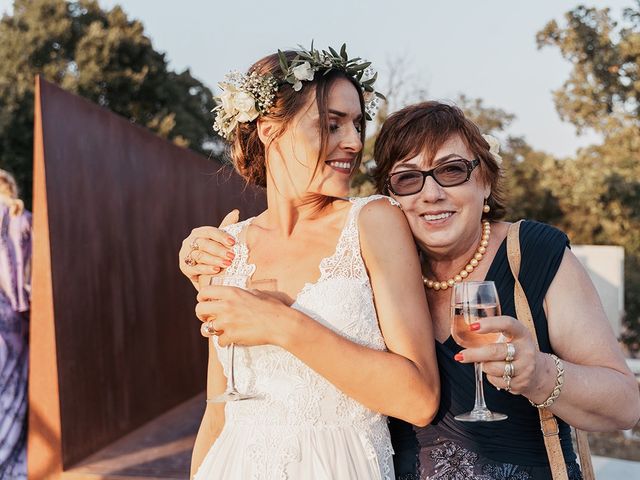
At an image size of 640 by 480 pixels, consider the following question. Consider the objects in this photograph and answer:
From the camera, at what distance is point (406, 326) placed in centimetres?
202

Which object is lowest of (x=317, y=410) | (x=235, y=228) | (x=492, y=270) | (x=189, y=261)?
(x=317, y=410)

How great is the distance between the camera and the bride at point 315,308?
6.44ft

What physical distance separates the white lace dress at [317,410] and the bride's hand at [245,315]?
0.62 ft

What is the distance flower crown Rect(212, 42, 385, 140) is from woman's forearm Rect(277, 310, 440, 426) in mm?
783

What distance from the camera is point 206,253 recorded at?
2.46 metres

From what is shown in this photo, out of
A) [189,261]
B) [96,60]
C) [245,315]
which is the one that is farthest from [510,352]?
[96,60]

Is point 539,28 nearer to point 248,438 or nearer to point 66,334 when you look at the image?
point 66,334

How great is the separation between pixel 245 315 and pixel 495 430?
82 centimetres

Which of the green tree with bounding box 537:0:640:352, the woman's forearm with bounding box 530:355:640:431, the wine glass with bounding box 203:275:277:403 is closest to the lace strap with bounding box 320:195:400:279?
the wine glass with bounding box 203:275:277:403

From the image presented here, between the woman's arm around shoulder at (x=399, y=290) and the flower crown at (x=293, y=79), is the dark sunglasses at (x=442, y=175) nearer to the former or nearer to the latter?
the woman's arm around shoulder at (x=399, y=290)

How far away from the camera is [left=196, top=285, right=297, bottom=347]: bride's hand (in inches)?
76.7

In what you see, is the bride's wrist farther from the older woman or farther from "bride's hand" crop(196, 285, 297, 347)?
the older woman

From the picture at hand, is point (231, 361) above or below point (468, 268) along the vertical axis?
below

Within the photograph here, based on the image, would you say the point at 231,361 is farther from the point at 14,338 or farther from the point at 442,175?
the point at 14,338
